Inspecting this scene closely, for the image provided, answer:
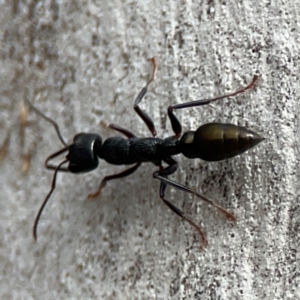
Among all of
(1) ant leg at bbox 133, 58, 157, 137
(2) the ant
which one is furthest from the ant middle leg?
(1) ant leg at bbox 133, 58, 157, 137

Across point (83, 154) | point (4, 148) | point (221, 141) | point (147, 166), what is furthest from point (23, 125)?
point (221, 141)

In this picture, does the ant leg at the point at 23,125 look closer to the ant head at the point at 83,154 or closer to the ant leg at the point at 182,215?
the ant head at the point at 83,154

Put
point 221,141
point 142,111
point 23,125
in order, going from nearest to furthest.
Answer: point 221,141 → point 142,111 → point 23,125

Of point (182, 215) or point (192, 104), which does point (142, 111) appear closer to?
point (192, 104)

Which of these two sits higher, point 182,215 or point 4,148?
point 4,148

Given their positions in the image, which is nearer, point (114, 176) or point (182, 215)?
point (182, 215)

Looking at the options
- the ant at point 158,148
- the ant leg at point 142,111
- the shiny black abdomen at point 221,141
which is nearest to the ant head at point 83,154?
the ant at point 158,148
